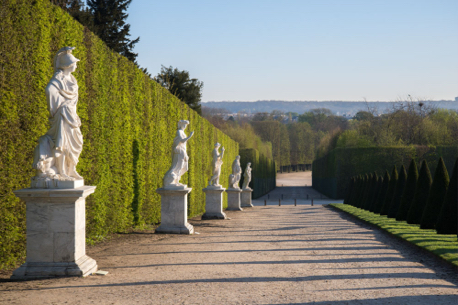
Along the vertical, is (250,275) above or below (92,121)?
below

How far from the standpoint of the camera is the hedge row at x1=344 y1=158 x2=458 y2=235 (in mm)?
12836

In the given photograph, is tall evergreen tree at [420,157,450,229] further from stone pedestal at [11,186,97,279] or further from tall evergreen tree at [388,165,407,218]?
stone pedestal at [11,186,97,279]

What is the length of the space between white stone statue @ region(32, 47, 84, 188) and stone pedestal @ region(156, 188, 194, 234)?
6.34 meters

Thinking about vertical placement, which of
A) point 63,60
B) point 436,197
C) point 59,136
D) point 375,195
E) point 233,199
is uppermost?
point 63,60

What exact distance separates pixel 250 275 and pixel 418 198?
10.7 m

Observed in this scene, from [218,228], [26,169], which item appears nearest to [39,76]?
[26,169]

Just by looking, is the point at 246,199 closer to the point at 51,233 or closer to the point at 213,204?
the point at 213,204

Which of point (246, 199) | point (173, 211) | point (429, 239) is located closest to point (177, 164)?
point (173, 211)

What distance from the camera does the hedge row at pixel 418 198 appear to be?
12.8 m

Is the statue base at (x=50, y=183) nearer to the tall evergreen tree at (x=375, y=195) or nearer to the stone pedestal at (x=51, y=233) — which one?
the stone pedestal at (x=51, y=233)

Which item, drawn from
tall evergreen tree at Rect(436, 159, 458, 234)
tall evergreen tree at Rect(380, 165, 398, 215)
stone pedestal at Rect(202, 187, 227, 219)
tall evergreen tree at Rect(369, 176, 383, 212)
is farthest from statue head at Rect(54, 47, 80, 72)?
tall evergreen tree at Rect(369, 176, 383, 212)

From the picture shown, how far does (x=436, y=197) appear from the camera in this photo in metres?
14.3

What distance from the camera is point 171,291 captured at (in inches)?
258

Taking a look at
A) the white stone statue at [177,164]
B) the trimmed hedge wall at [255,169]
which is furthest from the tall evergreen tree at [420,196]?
the trimmed hedge wall at [255,169]
